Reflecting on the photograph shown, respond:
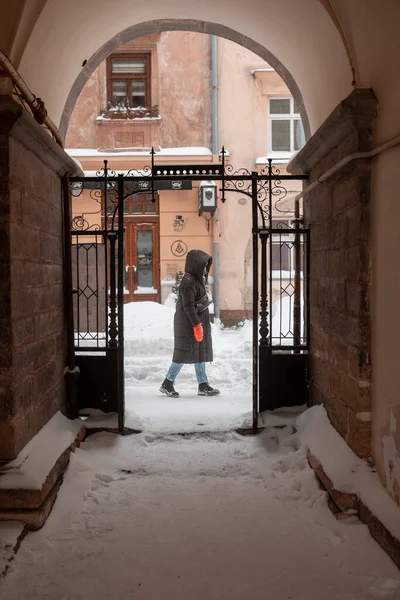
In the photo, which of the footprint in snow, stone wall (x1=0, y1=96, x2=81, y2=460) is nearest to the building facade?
stone wall (x1=0, y1=96, x2=81, y2=460)

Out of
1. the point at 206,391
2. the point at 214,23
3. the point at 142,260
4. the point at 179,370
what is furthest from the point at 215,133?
the point at 206,391

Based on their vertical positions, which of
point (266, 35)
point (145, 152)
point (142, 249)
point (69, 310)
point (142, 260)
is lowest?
point (69, 310)

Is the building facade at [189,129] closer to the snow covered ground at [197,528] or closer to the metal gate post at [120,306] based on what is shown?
the snow covered ground at [197,528]

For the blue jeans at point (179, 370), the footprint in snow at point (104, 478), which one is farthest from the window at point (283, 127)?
the footprint in snow at point (104, 478)

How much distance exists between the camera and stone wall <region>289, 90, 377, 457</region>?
370cm

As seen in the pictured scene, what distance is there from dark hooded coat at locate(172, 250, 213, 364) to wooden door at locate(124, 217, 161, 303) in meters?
5.92

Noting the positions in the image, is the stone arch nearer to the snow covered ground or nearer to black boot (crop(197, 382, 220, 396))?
the snow covered ground

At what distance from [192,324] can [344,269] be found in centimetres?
297

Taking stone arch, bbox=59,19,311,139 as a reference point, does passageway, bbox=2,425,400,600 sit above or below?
below

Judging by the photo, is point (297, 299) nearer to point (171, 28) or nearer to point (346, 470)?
point (346, 470)

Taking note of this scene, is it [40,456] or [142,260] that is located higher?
[142,260]

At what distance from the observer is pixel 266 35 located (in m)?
5.39

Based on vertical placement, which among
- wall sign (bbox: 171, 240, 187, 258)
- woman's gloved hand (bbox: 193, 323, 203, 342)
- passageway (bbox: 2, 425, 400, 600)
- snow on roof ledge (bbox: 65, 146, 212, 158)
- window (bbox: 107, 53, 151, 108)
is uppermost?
window (bbox: 107, 53, 151, 108)

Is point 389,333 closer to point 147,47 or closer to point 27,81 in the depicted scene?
point 27,81
